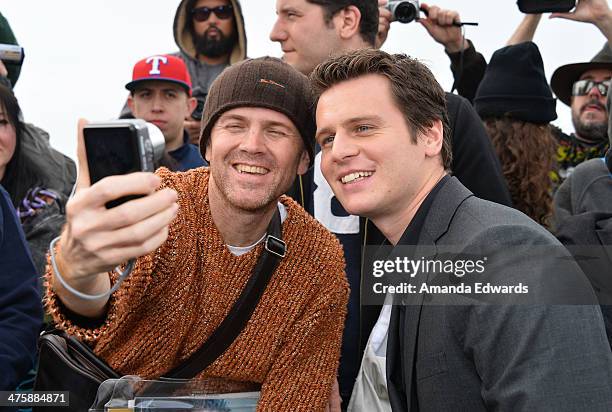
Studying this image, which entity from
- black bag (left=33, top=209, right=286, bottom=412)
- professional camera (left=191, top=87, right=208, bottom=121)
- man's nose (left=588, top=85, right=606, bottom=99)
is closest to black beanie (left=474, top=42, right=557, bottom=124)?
man's nose (left=588, top=85, right=606, bottom=99)

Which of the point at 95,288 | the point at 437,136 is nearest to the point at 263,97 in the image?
the point at 437,136

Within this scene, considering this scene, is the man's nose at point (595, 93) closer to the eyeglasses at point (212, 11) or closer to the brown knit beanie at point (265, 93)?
the eyeglasses at point (212, 11)

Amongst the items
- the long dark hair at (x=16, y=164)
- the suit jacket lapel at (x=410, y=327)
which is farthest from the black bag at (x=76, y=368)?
the long dark hair at (x=16, y=164)

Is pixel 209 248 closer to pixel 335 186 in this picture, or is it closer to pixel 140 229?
pixel 335 186

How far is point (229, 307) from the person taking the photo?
2648 mm

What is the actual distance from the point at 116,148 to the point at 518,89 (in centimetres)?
295

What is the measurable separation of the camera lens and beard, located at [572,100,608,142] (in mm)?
1511

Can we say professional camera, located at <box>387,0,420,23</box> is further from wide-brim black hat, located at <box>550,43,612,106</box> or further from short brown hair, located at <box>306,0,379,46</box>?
wide-brim black hat, located at <box>550,43,612,106</box>

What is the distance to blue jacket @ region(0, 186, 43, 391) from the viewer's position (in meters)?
2.69

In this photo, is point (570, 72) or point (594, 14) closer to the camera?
point (594, 14)

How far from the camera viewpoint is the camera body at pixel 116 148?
1622 millimetres

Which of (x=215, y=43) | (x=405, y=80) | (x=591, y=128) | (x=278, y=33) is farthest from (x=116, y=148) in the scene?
(x=591, y=128)

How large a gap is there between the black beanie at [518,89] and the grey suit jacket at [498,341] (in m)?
1.93

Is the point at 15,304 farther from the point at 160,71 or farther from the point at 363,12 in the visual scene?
the point at 160,71
